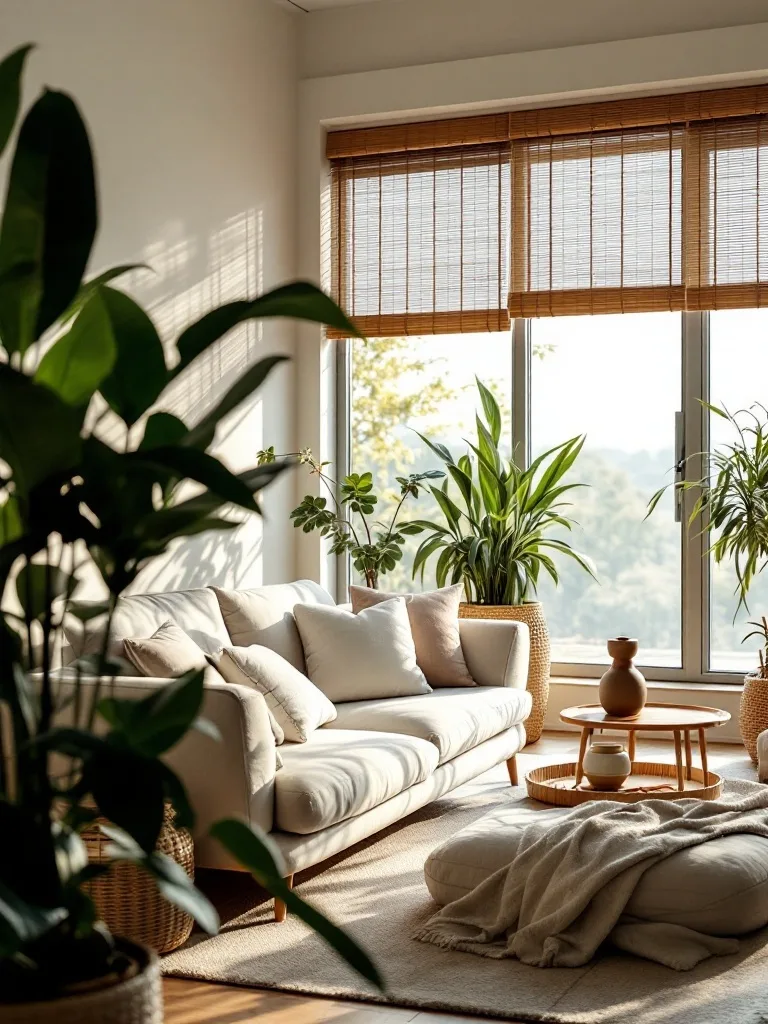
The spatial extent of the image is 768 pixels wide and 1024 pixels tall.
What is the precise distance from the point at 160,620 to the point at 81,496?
2.75m

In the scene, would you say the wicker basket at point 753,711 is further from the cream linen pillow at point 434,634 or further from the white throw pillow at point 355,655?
the white throw pillow at point 355,655

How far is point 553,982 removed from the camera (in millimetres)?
3014

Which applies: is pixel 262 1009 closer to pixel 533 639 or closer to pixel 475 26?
pixel 533 639

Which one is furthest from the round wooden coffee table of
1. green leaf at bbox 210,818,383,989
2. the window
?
green leaf at bbox 210,818,383,989

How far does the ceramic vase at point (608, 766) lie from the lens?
4.11 meters

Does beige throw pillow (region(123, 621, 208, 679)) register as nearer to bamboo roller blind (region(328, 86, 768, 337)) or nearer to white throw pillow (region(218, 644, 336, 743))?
white throw pillow (region(218, 644, 336, 743))

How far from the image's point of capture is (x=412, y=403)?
22.4ft

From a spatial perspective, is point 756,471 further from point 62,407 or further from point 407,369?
point 62,407

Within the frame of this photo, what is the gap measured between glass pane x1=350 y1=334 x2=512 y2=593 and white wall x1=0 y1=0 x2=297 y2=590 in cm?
44

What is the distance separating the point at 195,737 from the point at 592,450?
3.60 meters

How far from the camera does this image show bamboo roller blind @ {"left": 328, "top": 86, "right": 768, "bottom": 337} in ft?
20.0

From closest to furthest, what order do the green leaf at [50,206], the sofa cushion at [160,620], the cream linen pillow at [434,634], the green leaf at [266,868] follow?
the green leaf at [266,868], the green leaf at [50,206], the sofa cushion at [160,620], the cream linen pillow at [434,634]

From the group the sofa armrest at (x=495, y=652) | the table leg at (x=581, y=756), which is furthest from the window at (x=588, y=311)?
the table leg at (x=581, y=756)

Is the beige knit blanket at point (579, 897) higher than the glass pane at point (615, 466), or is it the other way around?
the glass pane at point (615, 466)
